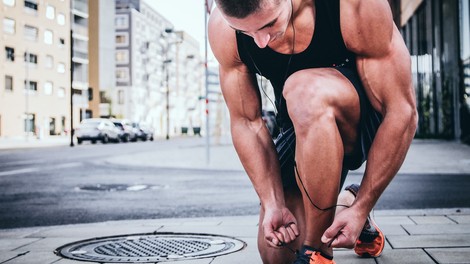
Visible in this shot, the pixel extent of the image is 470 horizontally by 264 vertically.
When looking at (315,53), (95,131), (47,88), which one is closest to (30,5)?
(95,131)

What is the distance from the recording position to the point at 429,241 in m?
3.28

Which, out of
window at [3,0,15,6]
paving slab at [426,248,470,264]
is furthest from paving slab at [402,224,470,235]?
window at [3,0,15,6]

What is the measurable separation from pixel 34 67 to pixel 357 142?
1705 inches

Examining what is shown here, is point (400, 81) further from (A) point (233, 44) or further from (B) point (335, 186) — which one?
(A) point (233, 44)

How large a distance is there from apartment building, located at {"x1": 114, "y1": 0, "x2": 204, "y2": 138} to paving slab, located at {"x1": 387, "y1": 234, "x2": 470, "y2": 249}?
188ft

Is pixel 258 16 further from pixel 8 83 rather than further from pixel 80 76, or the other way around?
pixel 80 76

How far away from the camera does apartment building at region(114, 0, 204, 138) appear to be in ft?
222

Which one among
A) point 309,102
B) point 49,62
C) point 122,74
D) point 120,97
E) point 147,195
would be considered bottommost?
point 147,195

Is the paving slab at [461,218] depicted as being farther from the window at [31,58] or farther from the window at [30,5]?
the window at [31,58]

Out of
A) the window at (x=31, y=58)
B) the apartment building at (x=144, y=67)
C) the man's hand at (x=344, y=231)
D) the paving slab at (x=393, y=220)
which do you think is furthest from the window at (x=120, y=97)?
the man's hand at (x=344, y=231)

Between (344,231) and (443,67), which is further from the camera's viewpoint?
(443,67)

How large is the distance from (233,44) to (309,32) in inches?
12.3

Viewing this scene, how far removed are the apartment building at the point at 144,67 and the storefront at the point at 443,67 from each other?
3826 cm

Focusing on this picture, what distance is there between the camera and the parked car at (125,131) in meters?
36.0
